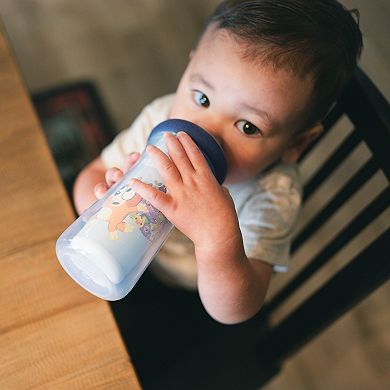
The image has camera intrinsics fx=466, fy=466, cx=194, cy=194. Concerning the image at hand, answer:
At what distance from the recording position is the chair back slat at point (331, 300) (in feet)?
2.26

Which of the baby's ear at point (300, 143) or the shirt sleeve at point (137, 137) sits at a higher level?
the baby's ear at point (300, 143)

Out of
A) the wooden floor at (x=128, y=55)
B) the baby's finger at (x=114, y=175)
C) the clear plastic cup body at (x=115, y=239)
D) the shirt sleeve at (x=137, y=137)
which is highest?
the clear plastic cup body at (x=115, y=239)

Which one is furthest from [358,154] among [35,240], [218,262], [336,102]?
[35,240]

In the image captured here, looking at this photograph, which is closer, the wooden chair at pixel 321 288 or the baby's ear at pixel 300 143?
the wooden chair at pixel 321 288

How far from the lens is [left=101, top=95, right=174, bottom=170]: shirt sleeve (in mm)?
909

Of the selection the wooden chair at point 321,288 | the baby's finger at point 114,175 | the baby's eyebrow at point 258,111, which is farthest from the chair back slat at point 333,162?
the baby's finger at point 114,175

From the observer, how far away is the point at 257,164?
30.9 inches

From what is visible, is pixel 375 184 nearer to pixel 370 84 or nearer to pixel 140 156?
pixel 370 84

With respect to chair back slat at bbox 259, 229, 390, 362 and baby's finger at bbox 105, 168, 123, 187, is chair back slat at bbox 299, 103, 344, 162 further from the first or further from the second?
baby's finger at bbox 105, 168, 123, 187

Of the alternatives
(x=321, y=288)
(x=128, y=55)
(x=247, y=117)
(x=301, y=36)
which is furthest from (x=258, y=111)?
(x=128, y=55)

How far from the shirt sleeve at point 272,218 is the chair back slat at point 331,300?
0.09m

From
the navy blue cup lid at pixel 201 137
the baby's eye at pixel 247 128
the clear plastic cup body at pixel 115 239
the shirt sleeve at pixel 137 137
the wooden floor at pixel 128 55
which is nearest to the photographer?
the clear plastic cup body at pixel 115 239

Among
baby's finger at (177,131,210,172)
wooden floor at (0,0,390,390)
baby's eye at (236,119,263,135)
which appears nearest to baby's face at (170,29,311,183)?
baby's eye at (236,119,263,135)

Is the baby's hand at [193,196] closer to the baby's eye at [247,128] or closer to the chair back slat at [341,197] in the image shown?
the baby's eye at [247,128]
